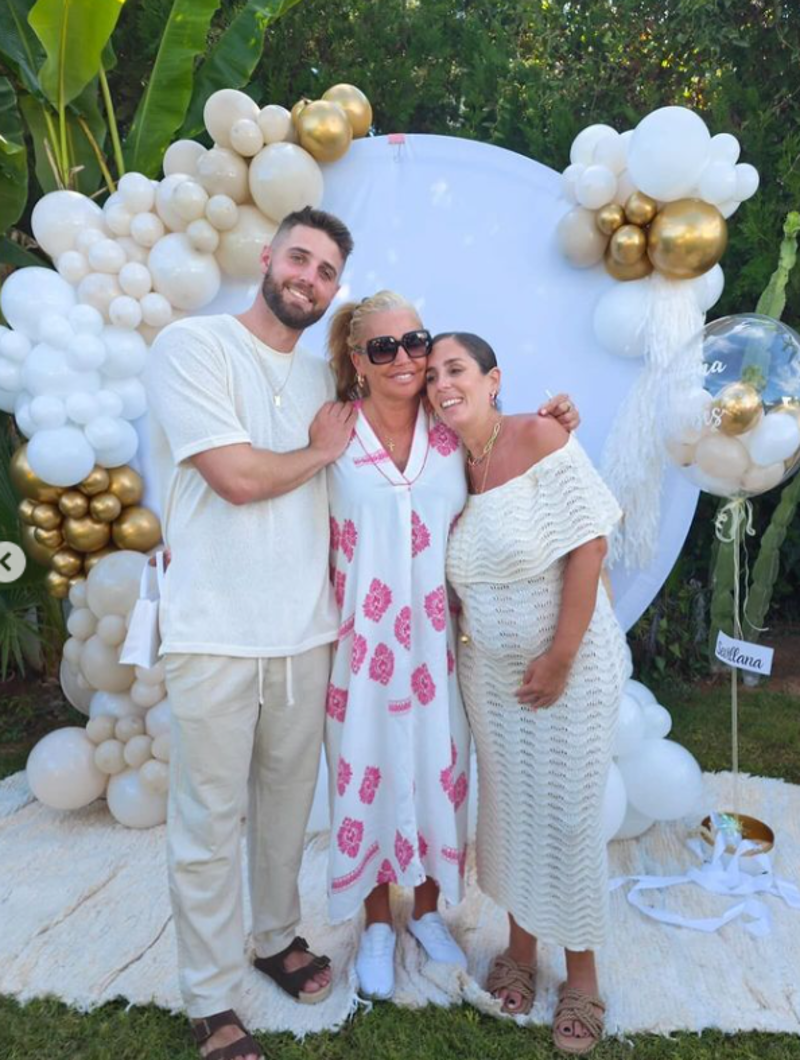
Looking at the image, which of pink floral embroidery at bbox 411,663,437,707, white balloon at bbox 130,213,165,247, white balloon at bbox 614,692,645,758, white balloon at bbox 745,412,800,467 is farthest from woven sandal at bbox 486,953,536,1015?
white balloon at bbox 130,213,165,247

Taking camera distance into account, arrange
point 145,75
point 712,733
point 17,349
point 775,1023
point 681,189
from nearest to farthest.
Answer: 1. point 775,1023
2. point 681,189
3. point 17,349
4. point 712,733
5. point 145,75

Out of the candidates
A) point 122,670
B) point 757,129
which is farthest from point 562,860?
point 757,129

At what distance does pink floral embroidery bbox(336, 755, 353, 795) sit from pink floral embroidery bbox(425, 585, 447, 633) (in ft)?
1.40

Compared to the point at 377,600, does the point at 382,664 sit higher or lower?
lower

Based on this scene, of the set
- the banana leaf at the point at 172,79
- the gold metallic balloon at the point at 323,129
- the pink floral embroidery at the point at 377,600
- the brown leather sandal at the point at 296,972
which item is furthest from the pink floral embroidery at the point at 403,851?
the banana leaf at the point at 172,79

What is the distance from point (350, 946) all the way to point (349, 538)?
4.15ft

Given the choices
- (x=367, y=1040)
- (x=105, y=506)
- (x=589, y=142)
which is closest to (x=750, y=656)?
(x=367, y=1040)

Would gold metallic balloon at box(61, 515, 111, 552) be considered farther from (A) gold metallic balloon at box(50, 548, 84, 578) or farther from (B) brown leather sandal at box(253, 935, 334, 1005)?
(B) brown leather sandal at box(253, 935, 334, 1005)

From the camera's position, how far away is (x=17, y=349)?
3.24m

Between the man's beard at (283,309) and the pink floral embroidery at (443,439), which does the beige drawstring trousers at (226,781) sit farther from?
the man's beard at (283,309)

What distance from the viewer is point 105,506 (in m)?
3.37

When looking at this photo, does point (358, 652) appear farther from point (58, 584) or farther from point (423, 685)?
point (58, 584)

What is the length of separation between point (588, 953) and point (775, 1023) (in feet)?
1.67

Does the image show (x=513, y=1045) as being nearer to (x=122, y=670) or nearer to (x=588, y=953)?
(x=588, y=953)
